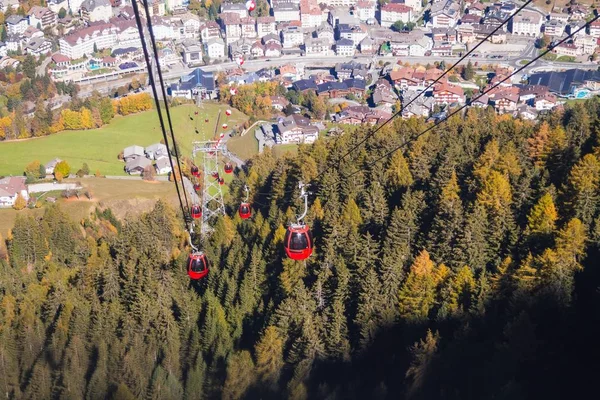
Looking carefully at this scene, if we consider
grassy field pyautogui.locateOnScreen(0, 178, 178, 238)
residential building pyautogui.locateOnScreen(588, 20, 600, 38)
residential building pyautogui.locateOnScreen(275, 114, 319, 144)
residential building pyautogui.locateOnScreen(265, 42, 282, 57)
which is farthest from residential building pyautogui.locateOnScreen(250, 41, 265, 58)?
residential building pyautogui.locateOnScreen(588, 20, 600, 38)

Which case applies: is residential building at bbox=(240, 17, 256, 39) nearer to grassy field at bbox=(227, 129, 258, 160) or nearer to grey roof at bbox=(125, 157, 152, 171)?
grassy field at bbox=(227, 129, 258, 160)

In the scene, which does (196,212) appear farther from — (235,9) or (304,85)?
(235,9)

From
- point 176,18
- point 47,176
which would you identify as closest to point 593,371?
point 47,176

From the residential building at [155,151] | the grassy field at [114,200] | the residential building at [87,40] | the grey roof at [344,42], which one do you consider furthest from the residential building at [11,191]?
the grey roof at [344,42]

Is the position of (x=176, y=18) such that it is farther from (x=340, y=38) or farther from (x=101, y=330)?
(x=101, y=330)

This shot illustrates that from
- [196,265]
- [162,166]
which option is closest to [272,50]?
[162,166]

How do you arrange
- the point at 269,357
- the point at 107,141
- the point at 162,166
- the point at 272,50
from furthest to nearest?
the point at 272,50 → the point at 107,141 → the point at 162,166 → the point at 269,357
